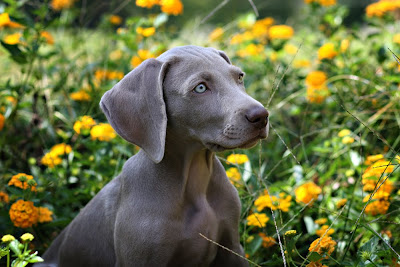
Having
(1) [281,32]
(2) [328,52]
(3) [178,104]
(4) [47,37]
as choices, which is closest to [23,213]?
(3) [178,104]

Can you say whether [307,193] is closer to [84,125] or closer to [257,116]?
[257,116]

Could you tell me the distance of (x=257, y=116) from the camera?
6.82ft

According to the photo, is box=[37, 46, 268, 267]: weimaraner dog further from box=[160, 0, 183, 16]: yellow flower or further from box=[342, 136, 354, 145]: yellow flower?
box=[160, 0, 183, 16]: yellow flower

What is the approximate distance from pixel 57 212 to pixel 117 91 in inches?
52.1

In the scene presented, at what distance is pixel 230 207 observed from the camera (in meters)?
2.43

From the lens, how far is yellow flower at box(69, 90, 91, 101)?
13.7 feet

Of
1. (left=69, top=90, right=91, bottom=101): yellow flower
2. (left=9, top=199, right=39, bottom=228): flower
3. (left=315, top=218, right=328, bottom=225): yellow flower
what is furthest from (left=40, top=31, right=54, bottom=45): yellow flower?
(left=315, top=218, right=328, bottom=225): yellow flower

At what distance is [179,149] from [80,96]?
2.04 m

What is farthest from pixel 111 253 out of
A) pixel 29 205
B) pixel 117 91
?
pixel 117 91

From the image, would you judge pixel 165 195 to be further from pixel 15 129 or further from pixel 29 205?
pixel 15 129

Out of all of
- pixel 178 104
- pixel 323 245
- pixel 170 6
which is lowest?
pixel 323 245

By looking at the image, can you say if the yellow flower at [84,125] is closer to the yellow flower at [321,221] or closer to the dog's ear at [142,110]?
the dog's ear at [142,110]

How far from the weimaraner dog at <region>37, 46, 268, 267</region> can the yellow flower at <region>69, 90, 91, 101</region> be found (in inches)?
72.8

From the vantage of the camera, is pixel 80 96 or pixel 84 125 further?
pixel 80 96
